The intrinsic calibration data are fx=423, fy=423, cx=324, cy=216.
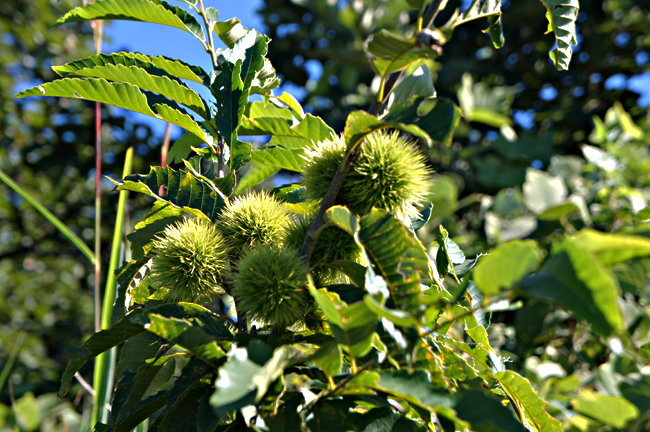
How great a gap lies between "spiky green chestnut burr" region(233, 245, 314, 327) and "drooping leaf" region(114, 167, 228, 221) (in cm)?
16

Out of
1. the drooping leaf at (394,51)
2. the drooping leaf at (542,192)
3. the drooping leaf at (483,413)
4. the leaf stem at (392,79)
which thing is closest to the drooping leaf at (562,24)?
the leaf stem at (392,79)

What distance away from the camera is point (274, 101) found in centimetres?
93

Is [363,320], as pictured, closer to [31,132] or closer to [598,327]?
[598,327]

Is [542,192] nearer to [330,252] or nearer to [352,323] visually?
[330,252]

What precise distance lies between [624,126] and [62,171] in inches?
189

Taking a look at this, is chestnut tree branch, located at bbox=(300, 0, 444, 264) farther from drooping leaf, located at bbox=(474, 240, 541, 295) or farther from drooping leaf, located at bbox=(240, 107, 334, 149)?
drooping leaf, located at bbox=(474, 240, 541, 295)

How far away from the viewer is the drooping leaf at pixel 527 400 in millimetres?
661

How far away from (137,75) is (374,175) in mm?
453

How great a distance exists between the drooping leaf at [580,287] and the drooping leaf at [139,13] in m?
0.76

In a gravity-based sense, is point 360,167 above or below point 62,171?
above

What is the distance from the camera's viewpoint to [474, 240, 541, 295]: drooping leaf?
1.26ft

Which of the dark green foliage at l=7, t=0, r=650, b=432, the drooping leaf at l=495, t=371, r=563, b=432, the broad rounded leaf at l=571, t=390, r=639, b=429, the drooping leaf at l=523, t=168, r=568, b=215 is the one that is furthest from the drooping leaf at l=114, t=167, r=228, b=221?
the drooping leaf at l=523, t=168, r=568, b=215

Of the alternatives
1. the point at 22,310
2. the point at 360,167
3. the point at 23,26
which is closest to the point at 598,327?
the point at 360,167

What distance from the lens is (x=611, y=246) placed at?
0.35 meters
